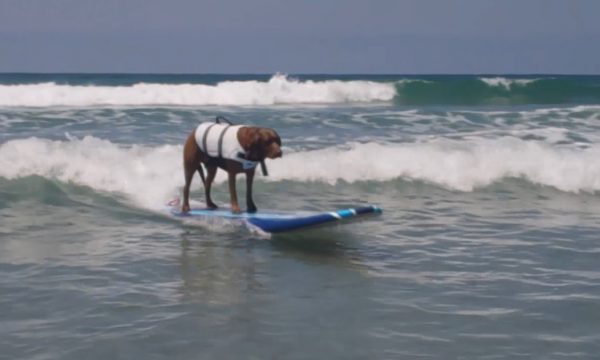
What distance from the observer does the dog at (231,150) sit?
7.96 m

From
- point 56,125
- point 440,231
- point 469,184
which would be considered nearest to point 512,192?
point 469,184

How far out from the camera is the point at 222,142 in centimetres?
829

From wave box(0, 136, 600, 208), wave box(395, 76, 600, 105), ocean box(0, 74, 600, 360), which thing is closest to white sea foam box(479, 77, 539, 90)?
wave box(395, 76, 600, 105)

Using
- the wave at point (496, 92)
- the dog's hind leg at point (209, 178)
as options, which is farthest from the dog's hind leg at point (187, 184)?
the wave at point (496, 92)

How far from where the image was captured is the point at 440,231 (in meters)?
8.65

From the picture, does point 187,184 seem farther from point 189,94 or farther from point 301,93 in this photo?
point 301,93

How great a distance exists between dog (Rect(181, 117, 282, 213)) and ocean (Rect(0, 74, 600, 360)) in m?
0.51

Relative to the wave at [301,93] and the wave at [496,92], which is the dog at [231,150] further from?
the wave at [496,92]

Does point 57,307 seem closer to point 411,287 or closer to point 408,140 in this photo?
point 411,287

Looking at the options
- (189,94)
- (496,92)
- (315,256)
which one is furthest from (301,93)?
(315,256)

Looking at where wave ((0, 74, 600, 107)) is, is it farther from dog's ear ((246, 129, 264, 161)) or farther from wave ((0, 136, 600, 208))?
dog's ear ((246, 129, 264, 161))

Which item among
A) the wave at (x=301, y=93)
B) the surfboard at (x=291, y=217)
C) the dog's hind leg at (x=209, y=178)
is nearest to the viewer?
the surfboard at (x=291, y=217)

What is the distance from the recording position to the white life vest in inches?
322

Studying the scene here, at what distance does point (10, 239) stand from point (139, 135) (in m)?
8.61
